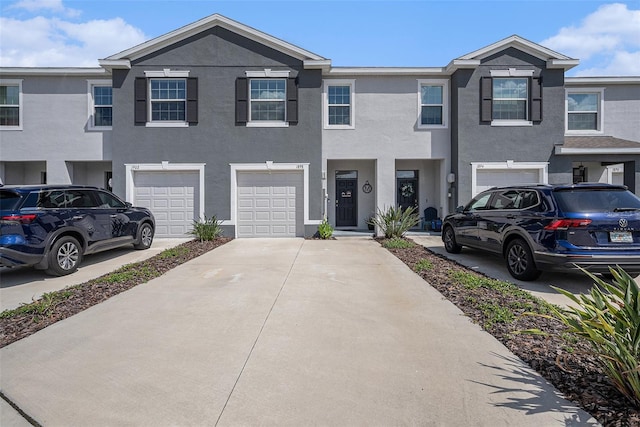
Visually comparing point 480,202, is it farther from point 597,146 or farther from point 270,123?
point 270,123

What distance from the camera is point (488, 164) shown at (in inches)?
473

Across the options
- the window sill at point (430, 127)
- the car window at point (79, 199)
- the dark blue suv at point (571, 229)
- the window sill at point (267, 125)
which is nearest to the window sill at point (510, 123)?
the window sill at point (430, 127)

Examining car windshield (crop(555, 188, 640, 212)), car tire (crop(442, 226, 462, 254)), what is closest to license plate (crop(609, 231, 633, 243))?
car windshield (crop(555, 188, 640, 212))

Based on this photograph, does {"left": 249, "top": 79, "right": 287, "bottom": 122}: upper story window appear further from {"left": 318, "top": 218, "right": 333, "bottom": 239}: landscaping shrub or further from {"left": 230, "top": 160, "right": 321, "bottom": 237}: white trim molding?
{"left": 318, "top": 218, "right": 333, "bottom": 239}: landscaping shrub

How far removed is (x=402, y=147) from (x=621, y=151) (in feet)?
23.2

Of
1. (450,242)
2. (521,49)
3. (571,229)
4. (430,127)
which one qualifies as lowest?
(450,242)

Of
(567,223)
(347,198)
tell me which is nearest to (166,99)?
(347,198)

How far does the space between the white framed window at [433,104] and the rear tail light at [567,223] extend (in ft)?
25.4

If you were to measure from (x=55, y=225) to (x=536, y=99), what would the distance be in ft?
46.3

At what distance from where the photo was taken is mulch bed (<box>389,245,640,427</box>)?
2420mm

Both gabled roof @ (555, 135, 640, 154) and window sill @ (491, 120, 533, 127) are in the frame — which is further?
window sill @ (491, 120, 533, 127)

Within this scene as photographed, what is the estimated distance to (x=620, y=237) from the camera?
5246 millimetres

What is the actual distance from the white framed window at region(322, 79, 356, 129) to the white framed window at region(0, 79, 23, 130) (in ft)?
36.1

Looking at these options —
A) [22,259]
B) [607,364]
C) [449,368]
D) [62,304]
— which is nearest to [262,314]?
[449,368]
